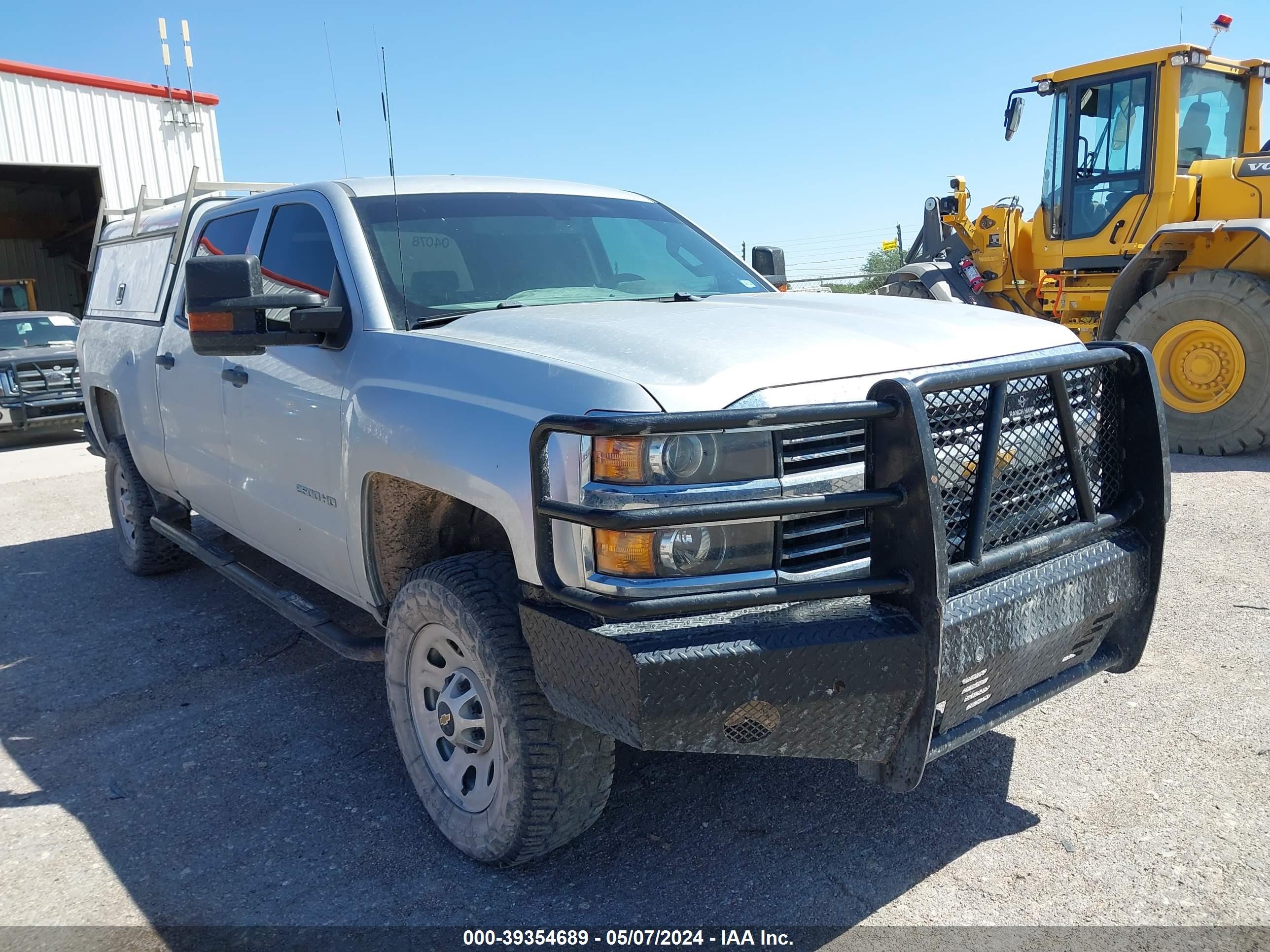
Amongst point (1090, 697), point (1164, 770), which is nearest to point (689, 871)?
point (1164, 770)

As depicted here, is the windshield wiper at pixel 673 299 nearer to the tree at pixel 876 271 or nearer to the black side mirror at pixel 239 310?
the black side mirror at pixel 239 310

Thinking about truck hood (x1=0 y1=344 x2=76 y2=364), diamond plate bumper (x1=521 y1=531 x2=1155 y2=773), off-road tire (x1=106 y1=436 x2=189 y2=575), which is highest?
truck hood (x1=0 y1=344 x2=76 y2=364)

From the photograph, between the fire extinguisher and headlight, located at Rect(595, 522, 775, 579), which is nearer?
headlight, located at Rect(595, 522, 775, 579)

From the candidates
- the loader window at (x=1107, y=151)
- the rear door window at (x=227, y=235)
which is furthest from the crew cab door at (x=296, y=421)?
the loader window at (x=1107, y=151)

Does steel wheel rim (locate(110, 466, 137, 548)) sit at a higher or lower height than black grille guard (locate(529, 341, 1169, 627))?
lower

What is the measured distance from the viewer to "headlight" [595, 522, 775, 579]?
219cm

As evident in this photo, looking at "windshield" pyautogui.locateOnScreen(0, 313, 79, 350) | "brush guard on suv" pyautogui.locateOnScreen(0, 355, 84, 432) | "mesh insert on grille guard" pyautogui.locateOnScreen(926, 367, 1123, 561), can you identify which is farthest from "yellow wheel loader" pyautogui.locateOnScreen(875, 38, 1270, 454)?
"windshield" pyautogui.locateOnScreen(0, 313, 79, 350)

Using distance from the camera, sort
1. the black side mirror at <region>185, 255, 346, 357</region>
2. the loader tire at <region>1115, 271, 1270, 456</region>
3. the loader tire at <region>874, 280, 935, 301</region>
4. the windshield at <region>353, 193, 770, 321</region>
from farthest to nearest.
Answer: the loader tire at <region>874, 280, 935, 301</region> < the loader tire at <region>1115, 271, 1270, 456</region> < the windshield at <region>353, 193, 770, 321</region> < the black side mirror at <region>185, 255, 346, 357</region>

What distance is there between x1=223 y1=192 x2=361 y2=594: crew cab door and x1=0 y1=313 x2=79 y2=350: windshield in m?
10.1

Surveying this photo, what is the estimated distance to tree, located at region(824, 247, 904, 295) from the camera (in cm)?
1733

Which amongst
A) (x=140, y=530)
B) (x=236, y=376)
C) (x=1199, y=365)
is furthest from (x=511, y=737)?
(x=1199, y=365)

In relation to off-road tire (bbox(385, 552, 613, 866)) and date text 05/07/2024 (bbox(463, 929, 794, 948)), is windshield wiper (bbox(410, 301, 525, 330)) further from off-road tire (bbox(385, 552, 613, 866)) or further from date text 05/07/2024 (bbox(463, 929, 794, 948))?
date text 05/07/2024 (bbox(463, 929, 794, 948))

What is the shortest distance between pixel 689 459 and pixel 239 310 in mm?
1594

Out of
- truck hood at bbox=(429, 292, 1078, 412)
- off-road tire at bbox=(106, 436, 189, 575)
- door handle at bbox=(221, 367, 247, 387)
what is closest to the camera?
truck hood at bbox=(429, 292, 1078, 412)
